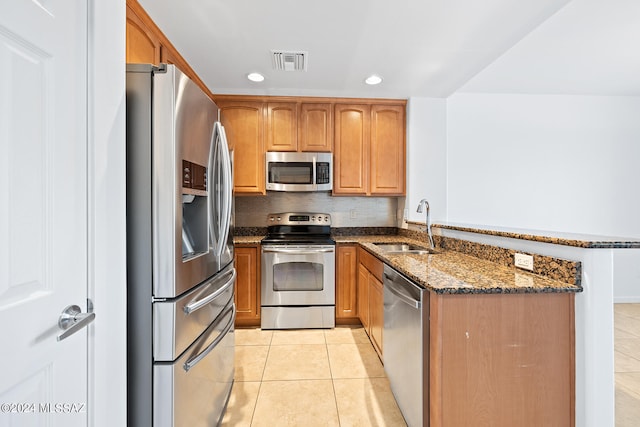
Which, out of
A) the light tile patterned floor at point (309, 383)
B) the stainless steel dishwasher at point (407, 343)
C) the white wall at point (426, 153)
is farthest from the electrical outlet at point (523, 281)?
the white wall at point (426, 153)

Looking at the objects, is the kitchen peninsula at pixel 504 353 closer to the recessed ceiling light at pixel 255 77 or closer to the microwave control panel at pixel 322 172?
the microwave control panel at pixel 322 172

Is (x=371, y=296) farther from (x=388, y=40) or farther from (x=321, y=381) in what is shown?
(x=388, y=40)

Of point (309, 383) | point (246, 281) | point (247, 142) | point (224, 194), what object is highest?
point (247, 142)

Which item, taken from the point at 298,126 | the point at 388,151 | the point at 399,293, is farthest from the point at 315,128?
the point at 399,293

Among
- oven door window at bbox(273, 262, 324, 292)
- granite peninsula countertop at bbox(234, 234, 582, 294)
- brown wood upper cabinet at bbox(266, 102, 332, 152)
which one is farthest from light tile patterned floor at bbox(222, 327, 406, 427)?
brown wood upper cabinet at bbox(266, 102, 332, 152)

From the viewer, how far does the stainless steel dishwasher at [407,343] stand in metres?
1.34

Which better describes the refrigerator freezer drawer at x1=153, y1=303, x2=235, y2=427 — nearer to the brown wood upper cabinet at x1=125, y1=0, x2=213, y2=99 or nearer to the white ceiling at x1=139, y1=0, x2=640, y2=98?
the brown wood upper cabinet at x1=125, y1=0, x2=213, y2=99

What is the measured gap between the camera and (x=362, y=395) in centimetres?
196

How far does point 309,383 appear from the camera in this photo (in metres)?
2.10

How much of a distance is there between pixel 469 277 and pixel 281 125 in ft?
8.33
